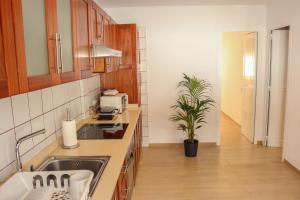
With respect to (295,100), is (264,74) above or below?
above

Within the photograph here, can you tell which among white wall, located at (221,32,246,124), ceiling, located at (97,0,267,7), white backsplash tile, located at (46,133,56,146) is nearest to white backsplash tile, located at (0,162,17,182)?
white backsplash tile, located at (46,133,56,146)

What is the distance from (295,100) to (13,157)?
134 inches

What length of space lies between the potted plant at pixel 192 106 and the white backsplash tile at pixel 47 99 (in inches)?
93.7

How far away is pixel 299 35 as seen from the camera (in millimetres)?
3299

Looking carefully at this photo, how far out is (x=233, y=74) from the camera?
629cm

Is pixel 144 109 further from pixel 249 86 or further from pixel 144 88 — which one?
pixel 249 86

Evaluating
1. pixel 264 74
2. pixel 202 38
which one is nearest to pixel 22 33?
pixel 202 38

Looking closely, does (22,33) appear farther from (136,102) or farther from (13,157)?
(136,102)

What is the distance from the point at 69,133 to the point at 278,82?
3628 mm

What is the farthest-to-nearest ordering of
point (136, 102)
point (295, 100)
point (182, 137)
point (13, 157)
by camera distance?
point (182, 137) → point (136, 102) → point (295, 100) → point (13, 157)

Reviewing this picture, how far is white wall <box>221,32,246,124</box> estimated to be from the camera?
19.0 feet

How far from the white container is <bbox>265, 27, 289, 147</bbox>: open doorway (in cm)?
380

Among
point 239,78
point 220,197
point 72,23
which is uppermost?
point 72,23

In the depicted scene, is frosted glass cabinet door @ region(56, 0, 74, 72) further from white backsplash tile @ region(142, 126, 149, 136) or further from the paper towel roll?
white backsplash tile @ region(142, 126, 149, 136)
